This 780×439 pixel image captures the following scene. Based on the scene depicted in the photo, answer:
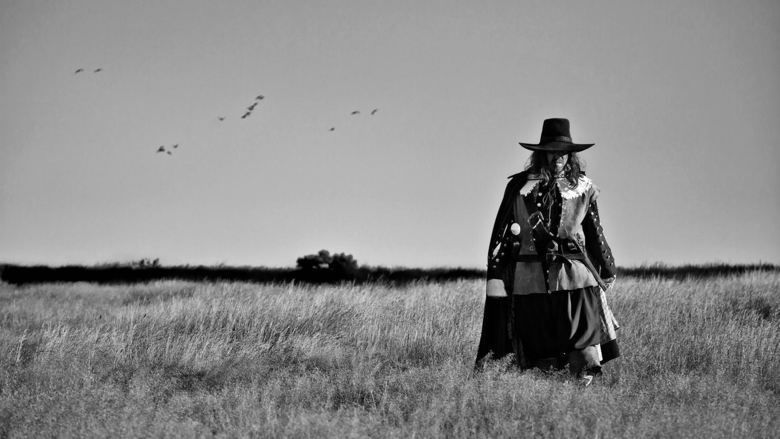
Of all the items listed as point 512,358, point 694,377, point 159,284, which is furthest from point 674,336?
point 159,284

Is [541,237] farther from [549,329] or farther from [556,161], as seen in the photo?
[549,329]

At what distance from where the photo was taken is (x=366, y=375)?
7250mm

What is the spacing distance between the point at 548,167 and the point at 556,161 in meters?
0.08

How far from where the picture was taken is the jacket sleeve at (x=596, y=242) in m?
6.61

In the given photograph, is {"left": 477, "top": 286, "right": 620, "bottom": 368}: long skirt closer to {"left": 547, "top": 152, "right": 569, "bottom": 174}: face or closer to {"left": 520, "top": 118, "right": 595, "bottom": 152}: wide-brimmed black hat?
{"left": 547, "top": 152, "right": 569, "bottom": 174}: face

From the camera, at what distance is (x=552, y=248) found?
6469 millimetres

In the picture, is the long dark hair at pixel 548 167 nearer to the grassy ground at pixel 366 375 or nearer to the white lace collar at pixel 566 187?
the white lace collar at pixel 566 187

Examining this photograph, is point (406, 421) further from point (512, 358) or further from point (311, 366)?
point (311, 366)

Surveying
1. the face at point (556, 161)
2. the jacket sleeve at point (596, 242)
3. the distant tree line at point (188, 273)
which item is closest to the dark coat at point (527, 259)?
the jacket sleeve at point (596, 242)

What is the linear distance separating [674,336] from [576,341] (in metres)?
3.15

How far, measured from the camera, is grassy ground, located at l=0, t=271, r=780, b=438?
17.5ft

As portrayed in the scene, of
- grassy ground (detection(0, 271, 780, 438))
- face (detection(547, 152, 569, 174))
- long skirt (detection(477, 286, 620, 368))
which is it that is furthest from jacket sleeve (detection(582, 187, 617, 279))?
grassy ground (detection(0, 271, 780, 438))

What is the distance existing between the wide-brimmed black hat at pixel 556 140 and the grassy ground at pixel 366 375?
173 centimetres

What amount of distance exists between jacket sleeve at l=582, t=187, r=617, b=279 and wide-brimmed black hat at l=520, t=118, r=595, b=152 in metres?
0.39
